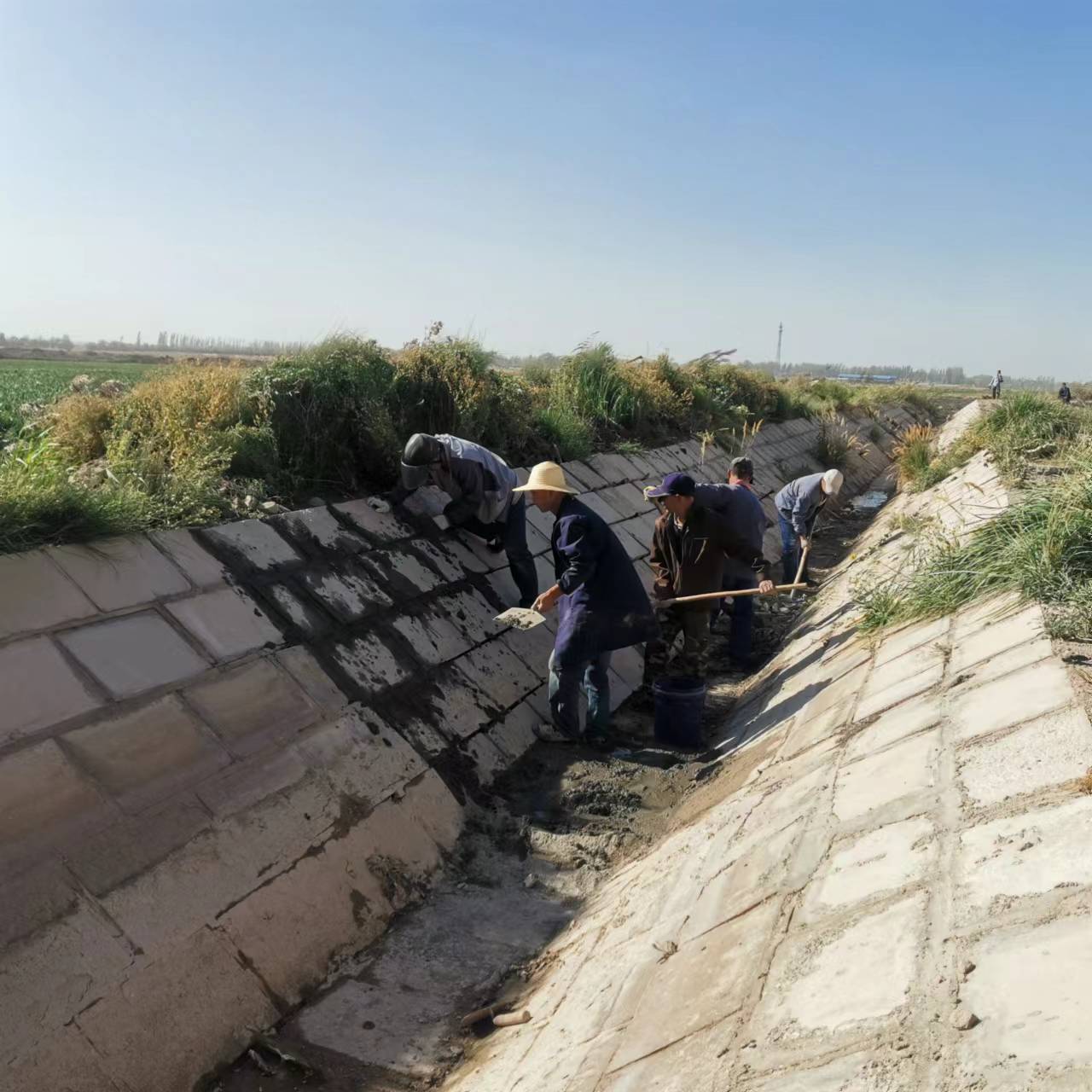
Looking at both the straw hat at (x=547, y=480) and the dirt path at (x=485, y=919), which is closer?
the dirt path at (x=485, y=919)

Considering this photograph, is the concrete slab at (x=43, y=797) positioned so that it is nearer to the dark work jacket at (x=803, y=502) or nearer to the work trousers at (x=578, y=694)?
the work trousers at (x=578, y=694)

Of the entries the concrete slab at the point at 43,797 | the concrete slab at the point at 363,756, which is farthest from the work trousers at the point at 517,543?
the concrete slab at the point at 43,797

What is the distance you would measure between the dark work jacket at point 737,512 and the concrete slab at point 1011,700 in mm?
3508

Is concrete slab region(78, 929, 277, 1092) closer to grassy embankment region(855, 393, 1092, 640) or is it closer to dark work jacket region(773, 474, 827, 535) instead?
grassy embankment region(855, 393, 1092, 640)

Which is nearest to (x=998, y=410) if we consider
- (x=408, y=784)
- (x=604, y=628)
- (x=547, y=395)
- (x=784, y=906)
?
(x=547, y=395)

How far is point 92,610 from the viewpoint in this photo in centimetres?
459

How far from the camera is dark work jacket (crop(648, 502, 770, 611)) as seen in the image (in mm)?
7172

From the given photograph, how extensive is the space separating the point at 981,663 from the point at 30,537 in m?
4.44

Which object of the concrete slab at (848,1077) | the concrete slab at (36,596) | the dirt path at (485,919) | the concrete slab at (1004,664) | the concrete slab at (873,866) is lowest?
the dirt path at (485,919)

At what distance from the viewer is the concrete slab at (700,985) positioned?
8.77 feet

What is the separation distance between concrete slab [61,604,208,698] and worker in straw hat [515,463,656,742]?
228 cm

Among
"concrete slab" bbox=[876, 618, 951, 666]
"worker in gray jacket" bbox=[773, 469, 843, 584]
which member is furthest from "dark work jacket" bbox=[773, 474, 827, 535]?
"concrete slab" bbox=[876, 618, 951, 666]

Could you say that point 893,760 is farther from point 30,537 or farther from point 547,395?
point 547,395

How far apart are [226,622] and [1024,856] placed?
390 cm
